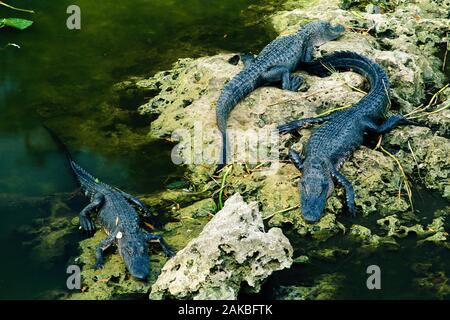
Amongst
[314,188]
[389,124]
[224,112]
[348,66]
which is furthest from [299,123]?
[348,66]

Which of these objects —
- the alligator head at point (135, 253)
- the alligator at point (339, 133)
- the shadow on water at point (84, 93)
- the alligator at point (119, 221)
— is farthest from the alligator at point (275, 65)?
the alligator head at point (135, 253)

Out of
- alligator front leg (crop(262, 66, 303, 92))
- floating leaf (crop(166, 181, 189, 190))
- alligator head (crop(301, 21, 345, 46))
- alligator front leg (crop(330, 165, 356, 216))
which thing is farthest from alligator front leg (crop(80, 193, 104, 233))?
alligator head (crop(301, 21, 345, 46))

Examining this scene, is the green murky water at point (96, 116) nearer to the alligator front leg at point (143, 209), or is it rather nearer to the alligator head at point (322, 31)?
the alligator front leg at point (143, 209)

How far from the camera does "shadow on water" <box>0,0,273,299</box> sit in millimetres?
6203

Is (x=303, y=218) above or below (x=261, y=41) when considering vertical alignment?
below

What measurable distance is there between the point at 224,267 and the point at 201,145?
7.17 ft

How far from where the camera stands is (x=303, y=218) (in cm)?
596

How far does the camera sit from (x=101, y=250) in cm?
565

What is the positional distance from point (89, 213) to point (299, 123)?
2.45 meters

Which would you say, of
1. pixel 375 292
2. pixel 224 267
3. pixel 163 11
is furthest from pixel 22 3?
pixel 375 292

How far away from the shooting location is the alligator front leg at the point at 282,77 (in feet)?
25.6

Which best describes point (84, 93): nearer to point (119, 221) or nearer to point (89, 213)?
point (89, 213)

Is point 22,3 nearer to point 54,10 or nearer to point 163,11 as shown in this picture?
point 54,10
